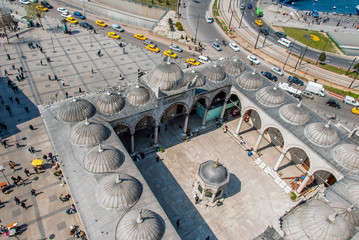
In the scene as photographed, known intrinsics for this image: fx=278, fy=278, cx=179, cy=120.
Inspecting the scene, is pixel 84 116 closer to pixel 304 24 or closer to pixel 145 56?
pixel 145 56

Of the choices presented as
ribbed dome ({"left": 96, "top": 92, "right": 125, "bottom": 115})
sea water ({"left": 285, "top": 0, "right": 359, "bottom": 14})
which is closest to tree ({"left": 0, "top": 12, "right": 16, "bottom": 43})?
ribbed dome ({"left": 96, "top": 92, "right": 125, "bottom": 115})

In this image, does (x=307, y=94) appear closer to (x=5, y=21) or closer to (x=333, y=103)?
(x=333, y=103)

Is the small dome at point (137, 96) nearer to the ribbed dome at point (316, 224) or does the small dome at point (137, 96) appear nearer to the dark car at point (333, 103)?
the ribbed dome at point (316, 224)

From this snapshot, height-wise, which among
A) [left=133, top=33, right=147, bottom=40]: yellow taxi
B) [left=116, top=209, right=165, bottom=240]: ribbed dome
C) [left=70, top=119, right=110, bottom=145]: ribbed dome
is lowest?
[left=133, top=33, right=147, bottom=40]: yellow taxi

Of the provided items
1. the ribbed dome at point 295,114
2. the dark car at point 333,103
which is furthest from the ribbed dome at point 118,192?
the dark car at point 333,103

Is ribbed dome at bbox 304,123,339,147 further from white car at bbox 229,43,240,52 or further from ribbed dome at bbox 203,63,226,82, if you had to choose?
white car at bbox 229,43,240,52

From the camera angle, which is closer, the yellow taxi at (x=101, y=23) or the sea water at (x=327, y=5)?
the yellow taxi at (x=101, y=23)

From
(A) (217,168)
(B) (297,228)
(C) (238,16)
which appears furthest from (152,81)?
(C) (238,16)
